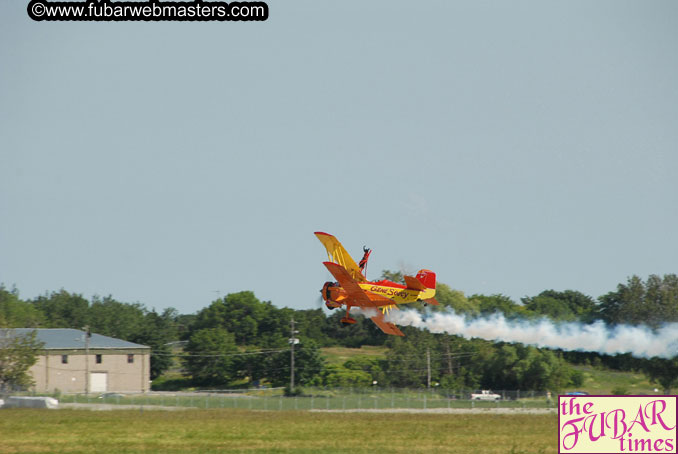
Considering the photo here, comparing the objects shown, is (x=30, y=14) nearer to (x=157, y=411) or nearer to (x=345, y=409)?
(x=157, y=411)

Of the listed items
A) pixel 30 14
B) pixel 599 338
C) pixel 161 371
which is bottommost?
pixel 161 371

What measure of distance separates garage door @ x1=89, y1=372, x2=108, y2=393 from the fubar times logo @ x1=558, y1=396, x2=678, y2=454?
2922 inches

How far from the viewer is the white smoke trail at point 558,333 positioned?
156 feet

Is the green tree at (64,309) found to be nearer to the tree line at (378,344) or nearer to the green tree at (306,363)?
the tree line at (378,344)

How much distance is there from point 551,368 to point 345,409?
86.9ft

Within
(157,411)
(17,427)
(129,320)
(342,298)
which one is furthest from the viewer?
(129,320)

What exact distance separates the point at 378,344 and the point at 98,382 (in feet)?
143

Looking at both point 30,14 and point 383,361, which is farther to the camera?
point 383,361

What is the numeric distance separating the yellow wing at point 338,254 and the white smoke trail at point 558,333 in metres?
5.96

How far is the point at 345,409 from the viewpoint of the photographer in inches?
2518

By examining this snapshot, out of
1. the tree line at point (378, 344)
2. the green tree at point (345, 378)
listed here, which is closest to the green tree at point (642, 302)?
the tree line at point (378, 344)

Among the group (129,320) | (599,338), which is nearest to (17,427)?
(599,338)

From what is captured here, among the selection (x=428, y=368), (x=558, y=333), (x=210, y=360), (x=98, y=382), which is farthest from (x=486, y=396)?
(x=98, y=382)

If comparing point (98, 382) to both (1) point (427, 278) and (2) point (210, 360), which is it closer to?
(2) point (210, 360)
